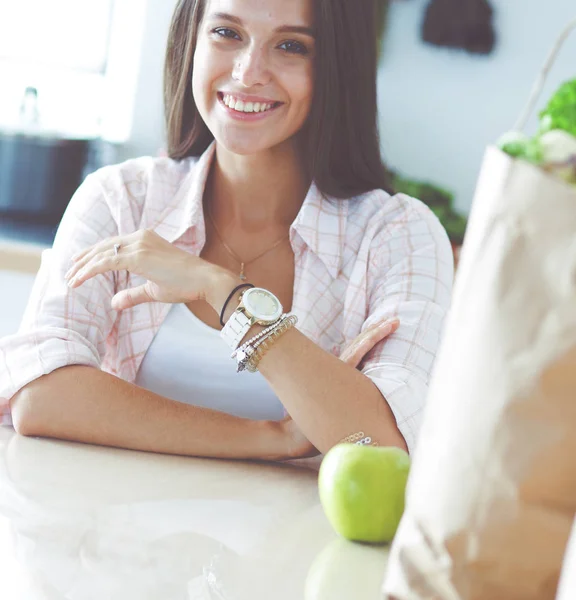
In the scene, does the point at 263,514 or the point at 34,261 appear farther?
the point at 34,261

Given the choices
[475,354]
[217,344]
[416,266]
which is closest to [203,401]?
[217,344]

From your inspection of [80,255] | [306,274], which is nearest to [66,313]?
[80,255]

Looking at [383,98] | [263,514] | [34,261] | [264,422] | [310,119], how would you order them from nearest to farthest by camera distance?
1. [263,514]
2. [264,422]
3. [310,119]
4. [34,261]
5. [383,98]

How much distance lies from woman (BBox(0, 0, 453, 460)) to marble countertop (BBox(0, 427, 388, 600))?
0.32 ft

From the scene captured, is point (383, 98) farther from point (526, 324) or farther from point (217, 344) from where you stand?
point (526, 324)

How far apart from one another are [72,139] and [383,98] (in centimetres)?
117

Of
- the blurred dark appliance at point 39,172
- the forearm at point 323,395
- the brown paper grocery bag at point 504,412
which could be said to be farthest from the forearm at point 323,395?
the blurred dark appliance at point 39,172

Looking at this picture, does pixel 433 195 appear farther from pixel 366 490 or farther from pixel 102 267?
pixel 366 490

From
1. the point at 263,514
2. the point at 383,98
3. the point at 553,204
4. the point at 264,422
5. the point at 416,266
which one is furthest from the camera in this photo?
the point at 383,98

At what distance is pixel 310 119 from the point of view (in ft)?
4.97

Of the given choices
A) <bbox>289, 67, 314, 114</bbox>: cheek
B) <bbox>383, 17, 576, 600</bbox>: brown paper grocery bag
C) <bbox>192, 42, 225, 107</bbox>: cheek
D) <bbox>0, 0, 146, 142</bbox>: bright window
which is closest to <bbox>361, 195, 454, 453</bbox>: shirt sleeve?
<bbox>289, 67, 314, 114</bbox>: cheek

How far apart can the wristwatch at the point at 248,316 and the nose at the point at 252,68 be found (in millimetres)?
381

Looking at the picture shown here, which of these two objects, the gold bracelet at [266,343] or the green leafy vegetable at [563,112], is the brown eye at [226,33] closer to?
the gold bracelet at [266,343]

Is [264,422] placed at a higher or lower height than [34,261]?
higher
